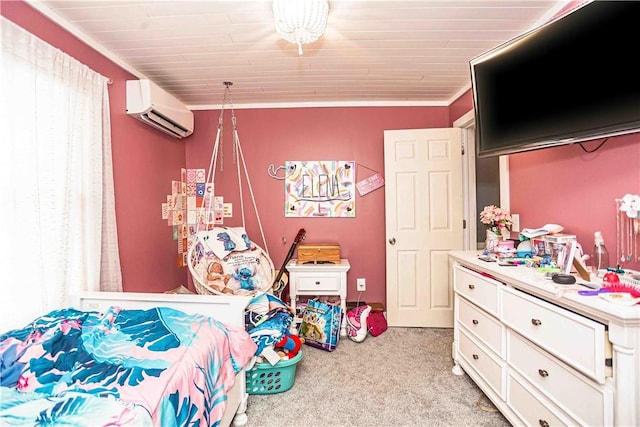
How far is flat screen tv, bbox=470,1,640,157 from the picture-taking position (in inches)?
47.4

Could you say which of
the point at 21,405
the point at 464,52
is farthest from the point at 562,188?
the point at 21,405

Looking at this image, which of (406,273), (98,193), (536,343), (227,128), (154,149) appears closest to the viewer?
(536,343)

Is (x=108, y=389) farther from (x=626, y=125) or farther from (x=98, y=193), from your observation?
(x=626, y=125)

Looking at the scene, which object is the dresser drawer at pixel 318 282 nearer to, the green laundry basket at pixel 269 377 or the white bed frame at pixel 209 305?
the green laundry basket at pixel 269 377

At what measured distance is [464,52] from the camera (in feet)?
7.23

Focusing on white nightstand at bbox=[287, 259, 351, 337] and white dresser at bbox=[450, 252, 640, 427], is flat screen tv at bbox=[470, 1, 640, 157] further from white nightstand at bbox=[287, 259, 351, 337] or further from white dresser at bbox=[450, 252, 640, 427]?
white nightstand at bbox=[287, 259, 351, 337]

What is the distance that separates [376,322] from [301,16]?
2519 mm

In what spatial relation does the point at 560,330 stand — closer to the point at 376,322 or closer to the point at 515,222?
the point at 515,222

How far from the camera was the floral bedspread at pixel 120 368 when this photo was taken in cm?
97

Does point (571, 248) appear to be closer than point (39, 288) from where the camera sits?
Yes

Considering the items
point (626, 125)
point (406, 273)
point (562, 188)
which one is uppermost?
point (626, 125)

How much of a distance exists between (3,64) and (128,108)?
3.03 ft

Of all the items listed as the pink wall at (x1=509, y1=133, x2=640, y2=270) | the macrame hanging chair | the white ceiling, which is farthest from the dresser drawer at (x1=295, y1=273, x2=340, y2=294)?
the white ceiling

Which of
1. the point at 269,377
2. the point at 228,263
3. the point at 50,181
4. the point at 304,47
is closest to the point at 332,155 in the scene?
the point at 304,47
